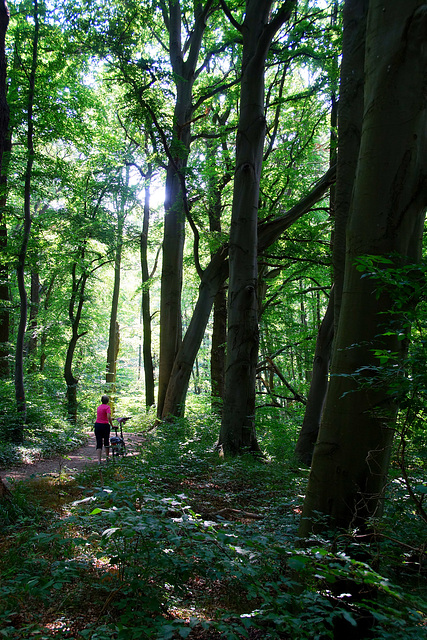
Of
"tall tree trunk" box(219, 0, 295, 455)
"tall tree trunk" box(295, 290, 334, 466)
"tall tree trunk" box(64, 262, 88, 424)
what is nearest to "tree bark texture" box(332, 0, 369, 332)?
"tall tree trunk" box(219, 0, 295, 455)

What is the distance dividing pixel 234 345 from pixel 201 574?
19.0 feet

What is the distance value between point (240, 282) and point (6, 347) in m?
10.2

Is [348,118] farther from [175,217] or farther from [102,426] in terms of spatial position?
[175,217]

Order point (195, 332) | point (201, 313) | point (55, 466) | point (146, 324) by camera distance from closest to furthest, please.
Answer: point (55, 466) → point (201, 313) → point (195, 332) → point (146, 324)

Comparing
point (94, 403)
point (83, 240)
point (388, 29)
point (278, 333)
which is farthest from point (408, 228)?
point (94, 403)

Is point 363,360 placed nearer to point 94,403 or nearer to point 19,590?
point 19,590

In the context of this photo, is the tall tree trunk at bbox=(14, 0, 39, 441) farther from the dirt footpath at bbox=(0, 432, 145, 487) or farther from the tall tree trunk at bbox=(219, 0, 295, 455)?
the tall tree trunk at bbox=(219, 0, 295, 455)

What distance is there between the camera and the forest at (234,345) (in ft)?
8.43

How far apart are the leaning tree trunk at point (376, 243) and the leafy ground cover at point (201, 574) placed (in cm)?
39

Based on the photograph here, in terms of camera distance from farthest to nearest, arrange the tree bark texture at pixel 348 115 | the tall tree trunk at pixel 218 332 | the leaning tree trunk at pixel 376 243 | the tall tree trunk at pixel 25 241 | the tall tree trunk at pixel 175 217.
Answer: the tall tree trunk at pixel 218 332 < the tall tree trunk at pixel 175 217 < the tall tree trunk at pixel 25 241 < the tree bark texture at pixel 348 115 < the leaning tree trunk at pixel 376 243

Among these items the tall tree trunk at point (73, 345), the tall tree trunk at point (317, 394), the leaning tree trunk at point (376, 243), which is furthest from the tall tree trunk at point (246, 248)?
the tall tree trunk at point (73, 345)

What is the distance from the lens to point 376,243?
3.19m

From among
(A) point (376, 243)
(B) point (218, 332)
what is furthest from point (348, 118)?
(B) point (218, 332)

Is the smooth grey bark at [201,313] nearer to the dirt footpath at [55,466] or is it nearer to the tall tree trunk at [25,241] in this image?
the dirt footpath at [55,466]
